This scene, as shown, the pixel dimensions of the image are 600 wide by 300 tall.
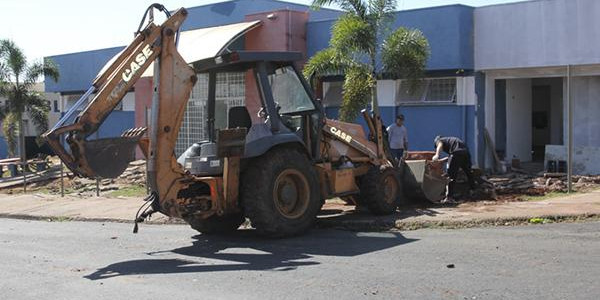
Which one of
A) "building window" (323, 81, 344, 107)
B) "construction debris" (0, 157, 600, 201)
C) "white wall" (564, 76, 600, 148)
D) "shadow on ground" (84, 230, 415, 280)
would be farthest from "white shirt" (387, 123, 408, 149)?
"shadow on ground" (84, 230, 415, 280)

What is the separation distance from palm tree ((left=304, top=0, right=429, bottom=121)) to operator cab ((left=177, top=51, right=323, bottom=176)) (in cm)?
547

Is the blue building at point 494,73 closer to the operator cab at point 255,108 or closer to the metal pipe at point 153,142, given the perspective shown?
the operator cab at point 255,108

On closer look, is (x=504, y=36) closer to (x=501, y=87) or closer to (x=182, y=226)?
(x=501, y=87)

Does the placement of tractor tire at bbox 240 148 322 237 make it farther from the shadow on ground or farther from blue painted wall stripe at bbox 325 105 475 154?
blue painted wall stripe at bbox 325 105 475 154

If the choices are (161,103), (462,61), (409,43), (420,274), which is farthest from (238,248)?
(462,61)

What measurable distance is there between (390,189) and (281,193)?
2871 mm

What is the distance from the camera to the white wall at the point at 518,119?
20.8 m

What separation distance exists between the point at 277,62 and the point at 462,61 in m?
9.28

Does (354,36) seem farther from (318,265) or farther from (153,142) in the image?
(318,265)

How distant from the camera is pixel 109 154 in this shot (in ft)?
31.1

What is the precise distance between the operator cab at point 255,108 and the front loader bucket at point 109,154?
1120 mm

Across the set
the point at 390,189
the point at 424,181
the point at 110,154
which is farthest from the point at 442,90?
the point at 110,154

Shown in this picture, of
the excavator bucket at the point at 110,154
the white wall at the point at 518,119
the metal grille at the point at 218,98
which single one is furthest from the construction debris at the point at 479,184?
the excavator bucket at the point at 110,154

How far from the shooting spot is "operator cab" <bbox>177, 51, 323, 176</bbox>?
10.5m
